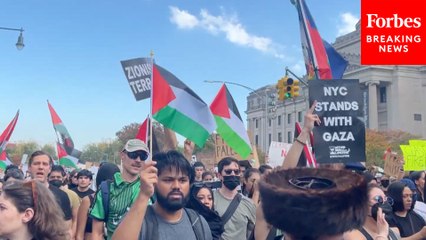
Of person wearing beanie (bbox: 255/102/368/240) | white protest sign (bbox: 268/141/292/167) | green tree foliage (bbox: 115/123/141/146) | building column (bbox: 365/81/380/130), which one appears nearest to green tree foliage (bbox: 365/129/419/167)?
building column (bbox: 365/81/380/130)

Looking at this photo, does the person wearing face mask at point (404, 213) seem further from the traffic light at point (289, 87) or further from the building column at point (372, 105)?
the building column at point (372, 105)

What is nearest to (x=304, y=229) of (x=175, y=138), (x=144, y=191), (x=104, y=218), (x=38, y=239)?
(x=144, y=191)

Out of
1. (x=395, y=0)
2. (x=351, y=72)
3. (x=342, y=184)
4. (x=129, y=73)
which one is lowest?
(x=342, y=184)

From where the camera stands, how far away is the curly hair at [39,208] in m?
3.09

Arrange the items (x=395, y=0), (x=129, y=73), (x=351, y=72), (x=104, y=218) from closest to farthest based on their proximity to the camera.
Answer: (x=104, y=218), (x=129, y=73), (x=395, y=0), (x=351, y=72)

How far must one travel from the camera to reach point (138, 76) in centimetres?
739

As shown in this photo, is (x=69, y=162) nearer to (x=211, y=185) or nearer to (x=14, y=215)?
(x=211, y=185)

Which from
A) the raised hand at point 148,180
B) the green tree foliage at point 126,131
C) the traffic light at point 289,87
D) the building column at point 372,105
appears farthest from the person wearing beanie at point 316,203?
the building column at point 372,105

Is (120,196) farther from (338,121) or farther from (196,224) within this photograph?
(338,121)

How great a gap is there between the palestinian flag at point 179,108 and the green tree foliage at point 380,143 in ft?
132

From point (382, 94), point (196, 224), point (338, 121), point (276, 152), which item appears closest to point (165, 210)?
point (196, 224)

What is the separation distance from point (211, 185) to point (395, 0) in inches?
224

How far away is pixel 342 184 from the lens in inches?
84.9

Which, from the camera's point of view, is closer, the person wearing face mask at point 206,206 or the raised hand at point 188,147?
the person wearing face mask at point 206,206
